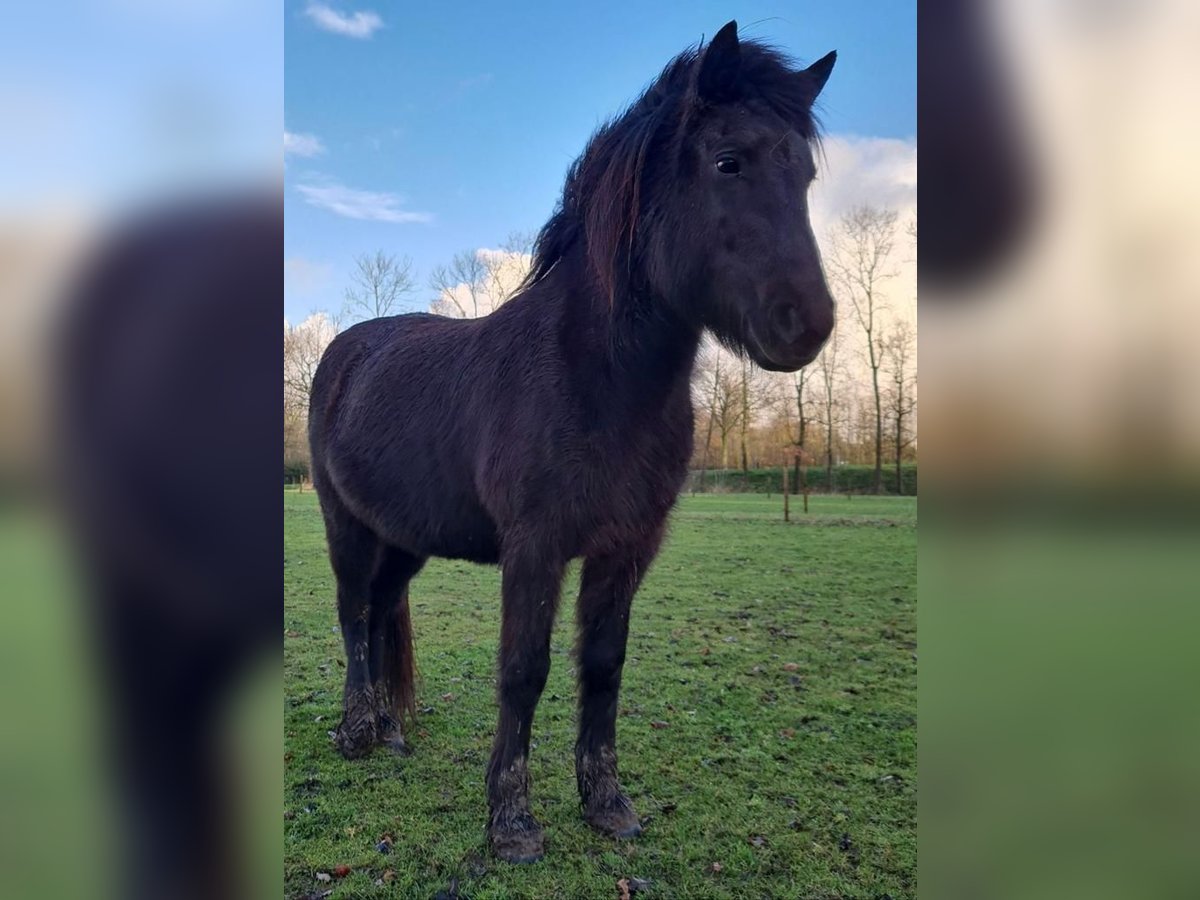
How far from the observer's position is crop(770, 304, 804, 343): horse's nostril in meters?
1.95

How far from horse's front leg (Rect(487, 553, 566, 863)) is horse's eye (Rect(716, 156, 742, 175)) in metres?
1.35

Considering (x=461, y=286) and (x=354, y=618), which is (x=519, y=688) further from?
(x=461, y=286)

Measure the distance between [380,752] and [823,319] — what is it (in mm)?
2413

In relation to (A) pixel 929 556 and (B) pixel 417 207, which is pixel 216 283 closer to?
(B) pixel 417 207

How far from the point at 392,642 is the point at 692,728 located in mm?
1332

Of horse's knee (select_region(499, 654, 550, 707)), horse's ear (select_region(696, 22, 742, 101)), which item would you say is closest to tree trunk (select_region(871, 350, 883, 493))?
horse's ear (select_region(696, 22, 742, 101))

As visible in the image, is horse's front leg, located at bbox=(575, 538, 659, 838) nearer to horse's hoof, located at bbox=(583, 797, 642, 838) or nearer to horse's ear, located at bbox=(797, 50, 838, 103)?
horse's hoof, located at bbox=(583, 797, 642, 838)

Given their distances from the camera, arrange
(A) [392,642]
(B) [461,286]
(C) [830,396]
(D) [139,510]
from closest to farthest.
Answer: (D) [139,510] → (C) [830,396] → (B) [461,286] → (A) [392,642]

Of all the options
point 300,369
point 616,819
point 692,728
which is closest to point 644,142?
point 300,369

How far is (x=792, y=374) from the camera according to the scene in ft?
8.87

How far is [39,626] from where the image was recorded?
59.5 inches

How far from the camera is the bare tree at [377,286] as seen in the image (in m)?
2.94

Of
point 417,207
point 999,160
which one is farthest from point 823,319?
point 417,207

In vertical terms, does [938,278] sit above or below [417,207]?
below
